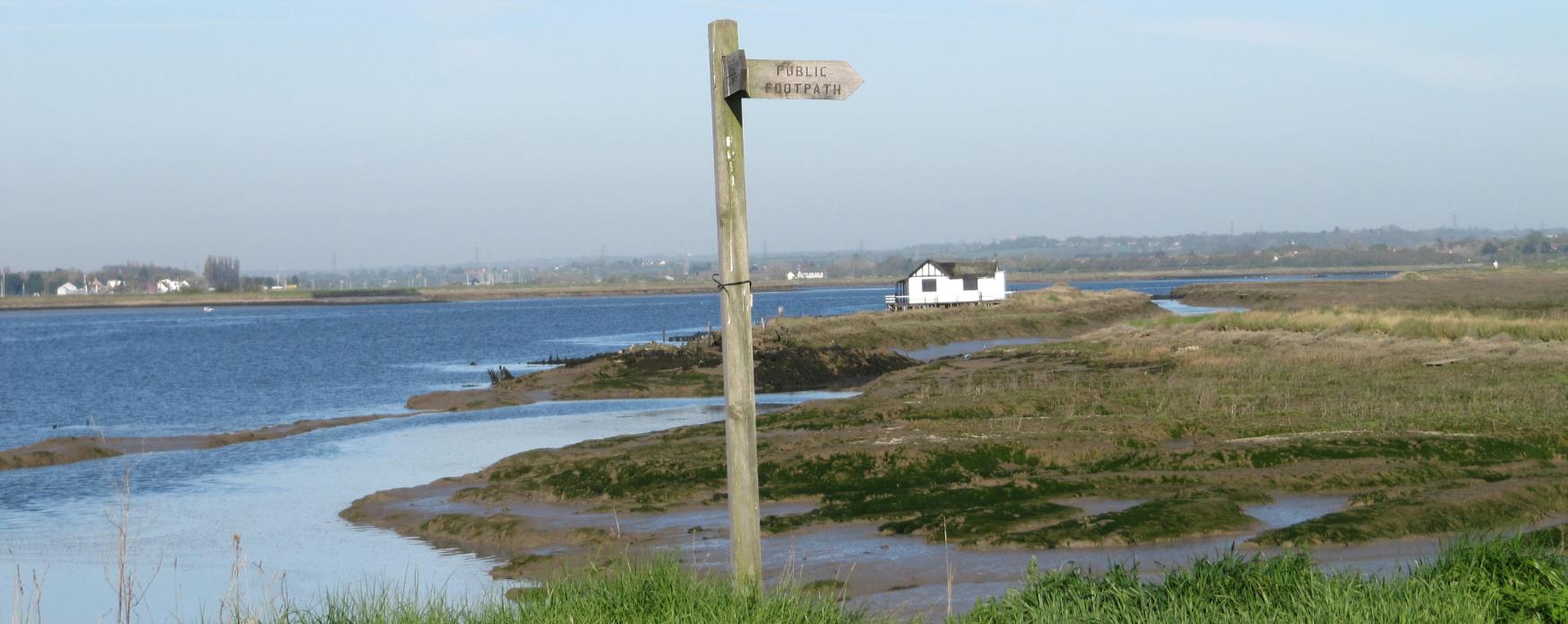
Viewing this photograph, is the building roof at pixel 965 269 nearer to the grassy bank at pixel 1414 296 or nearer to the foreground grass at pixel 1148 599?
the grassy bank at pixel 1414 296

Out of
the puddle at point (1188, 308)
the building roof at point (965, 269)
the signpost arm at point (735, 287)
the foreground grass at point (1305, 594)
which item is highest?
the signpost arm at point (735, 287)

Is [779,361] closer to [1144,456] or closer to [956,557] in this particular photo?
[1144,456]

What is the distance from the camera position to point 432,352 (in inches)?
3469

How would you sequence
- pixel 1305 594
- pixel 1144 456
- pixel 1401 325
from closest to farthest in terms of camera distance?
pixel 1305 594, pixel 1144 456, pixel 1401 325

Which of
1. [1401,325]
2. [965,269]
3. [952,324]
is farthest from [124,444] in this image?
[965,269]

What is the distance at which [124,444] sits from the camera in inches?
1479

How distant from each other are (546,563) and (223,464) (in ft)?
62.4

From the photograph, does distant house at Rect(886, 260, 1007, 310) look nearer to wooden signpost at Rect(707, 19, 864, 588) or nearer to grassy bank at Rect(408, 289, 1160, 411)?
grassy bank at Rect(408, 289, 1160, 411)

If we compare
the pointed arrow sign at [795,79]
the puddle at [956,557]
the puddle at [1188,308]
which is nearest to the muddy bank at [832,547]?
the puddle at [956,557]

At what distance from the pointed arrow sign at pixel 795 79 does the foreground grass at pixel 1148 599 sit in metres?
3.20

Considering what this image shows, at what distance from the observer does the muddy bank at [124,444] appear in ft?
110

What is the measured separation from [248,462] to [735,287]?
92.8 feet

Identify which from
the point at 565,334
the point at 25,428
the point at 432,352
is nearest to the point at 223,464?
the point at 25,428

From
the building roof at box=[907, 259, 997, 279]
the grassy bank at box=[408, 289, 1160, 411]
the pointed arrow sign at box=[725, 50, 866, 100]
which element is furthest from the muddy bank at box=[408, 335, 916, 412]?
the pointed arrow sign at box=[725, 50, 866, 100]
